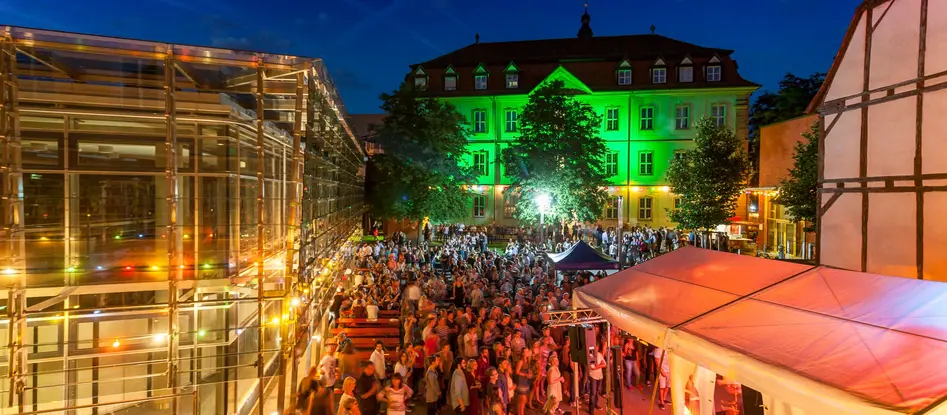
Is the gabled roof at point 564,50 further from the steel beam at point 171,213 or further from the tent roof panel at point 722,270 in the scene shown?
the steel beam at point 171,213

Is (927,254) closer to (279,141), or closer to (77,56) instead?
(279,141)

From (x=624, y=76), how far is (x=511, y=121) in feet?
31.1

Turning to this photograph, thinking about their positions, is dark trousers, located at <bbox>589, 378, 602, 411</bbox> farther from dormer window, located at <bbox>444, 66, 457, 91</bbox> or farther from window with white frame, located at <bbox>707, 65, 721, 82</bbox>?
window with white frame, located at <bbox>707, 65, 721, 82</bbox>

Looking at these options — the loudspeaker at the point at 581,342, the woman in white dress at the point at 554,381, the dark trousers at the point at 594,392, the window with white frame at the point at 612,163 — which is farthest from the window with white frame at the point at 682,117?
the woman in white dress at the point at 554,381

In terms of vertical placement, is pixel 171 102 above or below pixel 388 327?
above

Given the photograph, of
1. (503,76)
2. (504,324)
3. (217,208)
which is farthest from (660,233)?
(217,208)

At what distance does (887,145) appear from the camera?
9711 millimetres

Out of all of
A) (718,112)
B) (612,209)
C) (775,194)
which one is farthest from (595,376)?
(718,112)

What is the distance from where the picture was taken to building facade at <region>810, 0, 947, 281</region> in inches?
347

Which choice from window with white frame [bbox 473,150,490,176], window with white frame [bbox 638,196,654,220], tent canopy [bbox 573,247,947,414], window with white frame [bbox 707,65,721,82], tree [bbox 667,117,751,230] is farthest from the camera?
window with white frame [bbox 473,150,490,176]

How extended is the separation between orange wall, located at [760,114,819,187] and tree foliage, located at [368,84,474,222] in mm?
18024

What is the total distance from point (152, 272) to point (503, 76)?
3821 cm

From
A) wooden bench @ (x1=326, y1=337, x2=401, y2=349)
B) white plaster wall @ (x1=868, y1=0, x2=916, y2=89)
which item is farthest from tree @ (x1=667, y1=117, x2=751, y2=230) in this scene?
wooden bench @ (x1=326, y1=337, x2=401, y2=349)

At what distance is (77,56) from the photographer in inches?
211
